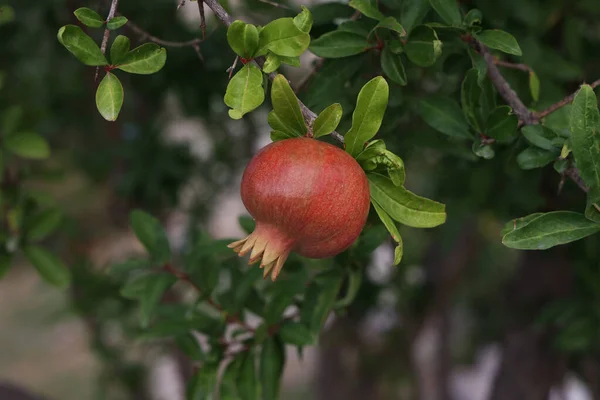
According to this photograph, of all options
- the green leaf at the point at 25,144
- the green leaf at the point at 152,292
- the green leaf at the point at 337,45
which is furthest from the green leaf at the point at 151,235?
the green leaf at the point at 337,45

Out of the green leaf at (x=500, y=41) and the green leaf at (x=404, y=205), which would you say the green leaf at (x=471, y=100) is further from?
Answer: the green leaf at (x=404, y=205)

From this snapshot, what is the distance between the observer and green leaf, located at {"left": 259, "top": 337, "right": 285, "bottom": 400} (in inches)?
40.7

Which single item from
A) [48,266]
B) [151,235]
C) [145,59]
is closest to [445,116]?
[145,59]

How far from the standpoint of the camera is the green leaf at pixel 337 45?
792mm

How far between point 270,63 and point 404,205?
0.64 ft

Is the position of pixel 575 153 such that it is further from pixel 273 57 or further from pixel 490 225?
pixel 490 225

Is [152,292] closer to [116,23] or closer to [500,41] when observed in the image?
[116,23]

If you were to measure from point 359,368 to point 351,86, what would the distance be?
179cm

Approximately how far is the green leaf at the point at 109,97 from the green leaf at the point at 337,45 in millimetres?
235

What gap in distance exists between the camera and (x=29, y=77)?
194 cm

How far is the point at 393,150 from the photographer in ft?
3.05

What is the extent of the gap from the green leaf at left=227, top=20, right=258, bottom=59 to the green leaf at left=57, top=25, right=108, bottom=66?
139mm

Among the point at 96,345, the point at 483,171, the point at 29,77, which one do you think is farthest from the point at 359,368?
the point at 29,77

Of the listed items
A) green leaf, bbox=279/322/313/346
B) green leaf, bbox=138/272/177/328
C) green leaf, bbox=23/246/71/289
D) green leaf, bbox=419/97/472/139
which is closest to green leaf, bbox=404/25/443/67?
green leaf, bbox=419/97/472/139
